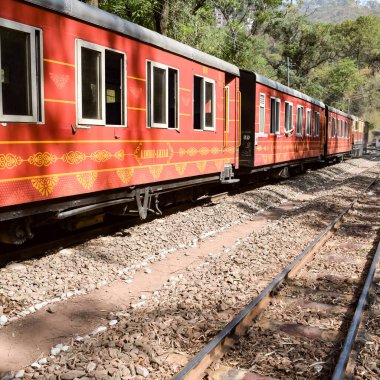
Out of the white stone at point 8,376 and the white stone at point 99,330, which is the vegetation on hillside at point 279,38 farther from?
the white stone at point 8,376

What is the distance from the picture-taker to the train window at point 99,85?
5946 millimetres

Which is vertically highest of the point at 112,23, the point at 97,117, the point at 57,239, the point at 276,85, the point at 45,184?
the point at 276,85

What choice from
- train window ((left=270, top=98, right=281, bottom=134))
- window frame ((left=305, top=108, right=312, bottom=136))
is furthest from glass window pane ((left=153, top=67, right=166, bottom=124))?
window frame ((left=305, top=108, right=312, bottom=136))

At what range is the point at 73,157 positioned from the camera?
19.1 feet

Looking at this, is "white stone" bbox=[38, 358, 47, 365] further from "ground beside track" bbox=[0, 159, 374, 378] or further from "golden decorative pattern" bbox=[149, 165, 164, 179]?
"golden decorative pattern" bbox=[149, 165, 164, 179]

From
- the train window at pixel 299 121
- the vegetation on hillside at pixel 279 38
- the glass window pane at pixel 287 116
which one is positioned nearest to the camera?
the glass window pane at pixel 287 116

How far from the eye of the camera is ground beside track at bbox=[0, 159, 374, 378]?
12.2 feet

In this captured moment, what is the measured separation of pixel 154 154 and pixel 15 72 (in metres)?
3.05

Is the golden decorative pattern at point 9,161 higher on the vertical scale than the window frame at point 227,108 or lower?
lower

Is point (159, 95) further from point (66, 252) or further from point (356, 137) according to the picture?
point (356, 137)

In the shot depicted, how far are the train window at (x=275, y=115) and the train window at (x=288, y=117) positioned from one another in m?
1.01

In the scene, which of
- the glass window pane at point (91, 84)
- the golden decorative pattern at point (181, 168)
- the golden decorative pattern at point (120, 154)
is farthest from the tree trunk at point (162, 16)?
the glass window pane at point (91, 84)

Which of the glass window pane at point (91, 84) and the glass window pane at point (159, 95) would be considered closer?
the glass window pane at point (91, 84)

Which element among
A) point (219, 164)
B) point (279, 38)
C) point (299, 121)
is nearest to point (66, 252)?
point (219, 164)
